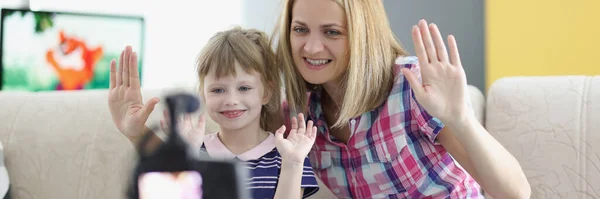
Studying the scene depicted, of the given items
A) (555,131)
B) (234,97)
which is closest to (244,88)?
(234,97)

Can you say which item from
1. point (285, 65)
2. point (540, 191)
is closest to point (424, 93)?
point (285, 65)

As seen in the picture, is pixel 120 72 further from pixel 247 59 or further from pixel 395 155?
pixel 395 155

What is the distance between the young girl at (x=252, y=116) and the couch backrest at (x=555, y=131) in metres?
0.53

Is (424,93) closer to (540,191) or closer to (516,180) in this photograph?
(516,180)

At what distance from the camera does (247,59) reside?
1111mm

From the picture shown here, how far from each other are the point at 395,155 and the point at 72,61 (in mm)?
2710

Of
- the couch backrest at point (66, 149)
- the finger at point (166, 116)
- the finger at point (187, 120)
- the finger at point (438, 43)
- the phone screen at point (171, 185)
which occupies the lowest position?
the couch backrest at point (66, 149)

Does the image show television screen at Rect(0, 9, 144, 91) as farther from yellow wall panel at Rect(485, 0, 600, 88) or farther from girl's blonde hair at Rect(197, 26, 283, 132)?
girl's blonde hair at Rect(197, 26, 283, 132)

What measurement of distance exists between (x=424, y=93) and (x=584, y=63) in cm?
202

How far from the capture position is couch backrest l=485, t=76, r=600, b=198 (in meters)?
1.46

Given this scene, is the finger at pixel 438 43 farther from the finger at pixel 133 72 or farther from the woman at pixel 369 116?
the finger at pixel 133 72

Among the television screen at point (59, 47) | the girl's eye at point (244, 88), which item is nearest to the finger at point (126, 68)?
the girl's eye at point (244, 88)

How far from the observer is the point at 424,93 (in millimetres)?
999

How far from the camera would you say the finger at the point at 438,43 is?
0.98 m
